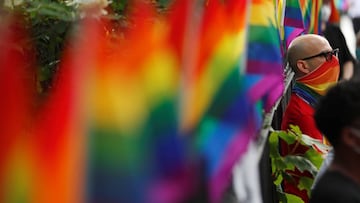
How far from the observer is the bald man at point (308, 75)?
3992 millimetres

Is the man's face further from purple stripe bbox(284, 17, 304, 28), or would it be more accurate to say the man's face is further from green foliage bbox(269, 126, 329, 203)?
green foliage bbox(269, 126, 329, 203)

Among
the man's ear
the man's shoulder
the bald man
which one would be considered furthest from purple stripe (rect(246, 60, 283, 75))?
the man's ear

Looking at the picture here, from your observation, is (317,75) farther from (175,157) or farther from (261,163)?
(175,157)

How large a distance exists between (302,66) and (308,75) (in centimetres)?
9

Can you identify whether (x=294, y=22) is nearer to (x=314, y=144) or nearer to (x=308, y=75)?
(x=308, y=75)

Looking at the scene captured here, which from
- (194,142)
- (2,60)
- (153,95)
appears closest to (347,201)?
(194,142)

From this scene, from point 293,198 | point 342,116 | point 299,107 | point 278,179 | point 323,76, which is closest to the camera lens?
point 342,116

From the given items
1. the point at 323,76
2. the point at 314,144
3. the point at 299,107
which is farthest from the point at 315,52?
the point at 314,144

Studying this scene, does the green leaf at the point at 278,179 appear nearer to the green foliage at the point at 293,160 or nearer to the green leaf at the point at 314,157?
the green foliage at the point at 293,160

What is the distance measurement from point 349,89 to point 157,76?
587 mm

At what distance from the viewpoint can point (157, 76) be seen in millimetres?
2105

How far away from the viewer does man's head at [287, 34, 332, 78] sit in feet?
14.2

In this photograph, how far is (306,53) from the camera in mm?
4363

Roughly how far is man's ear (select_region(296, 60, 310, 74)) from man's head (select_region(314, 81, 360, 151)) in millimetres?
1954
